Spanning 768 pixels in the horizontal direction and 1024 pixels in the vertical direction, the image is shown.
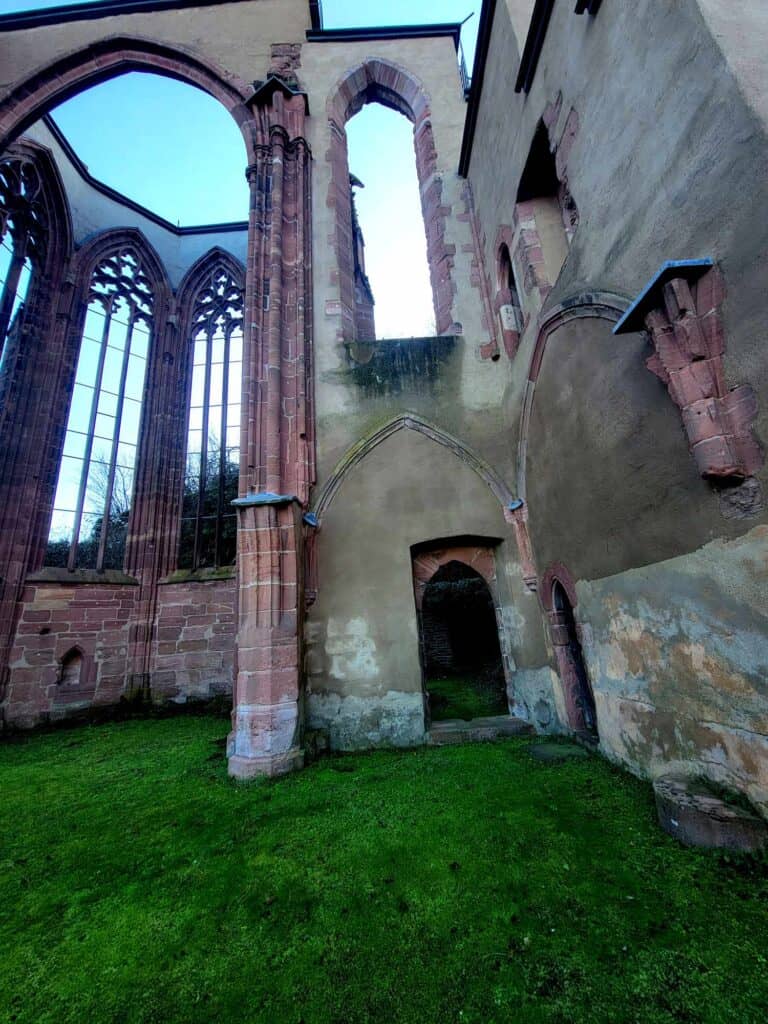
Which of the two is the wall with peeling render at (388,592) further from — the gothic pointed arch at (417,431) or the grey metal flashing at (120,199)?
the grey metal flashing at (120,199)

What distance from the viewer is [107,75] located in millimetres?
8945

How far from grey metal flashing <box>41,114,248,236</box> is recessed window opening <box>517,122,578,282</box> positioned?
32.0ft

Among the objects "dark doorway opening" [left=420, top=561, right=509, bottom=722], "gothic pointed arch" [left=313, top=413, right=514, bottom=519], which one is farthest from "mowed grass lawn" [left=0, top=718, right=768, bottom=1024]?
"dark doorway opening" [left=420, top=561, right=509, bottom=722]

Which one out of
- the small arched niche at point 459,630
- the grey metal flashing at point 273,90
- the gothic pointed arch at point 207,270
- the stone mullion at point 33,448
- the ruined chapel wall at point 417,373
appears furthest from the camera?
the gothic pointed arch at point 207,270

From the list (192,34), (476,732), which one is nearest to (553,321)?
(476,732)

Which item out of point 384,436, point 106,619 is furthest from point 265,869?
point 106,619

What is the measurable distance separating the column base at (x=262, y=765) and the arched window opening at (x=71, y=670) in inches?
224

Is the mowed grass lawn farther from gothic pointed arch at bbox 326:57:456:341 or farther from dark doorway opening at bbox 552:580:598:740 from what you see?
gothic pointed arch at bbox 326:57:456:341

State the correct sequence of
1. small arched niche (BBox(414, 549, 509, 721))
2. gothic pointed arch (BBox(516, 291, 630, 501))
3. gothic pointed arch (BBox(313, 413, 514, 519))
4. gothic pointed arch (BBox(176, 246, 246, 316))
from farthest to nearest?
gothic pointed arch (BBox(176, 246, 246, 316)), small arched niche (BBox(414, 549, 509, 721)), gothic pointed arch (BBox(313, 413, 514, 519)), gothic pointed arch (BBox(516, 291, 630, 501))

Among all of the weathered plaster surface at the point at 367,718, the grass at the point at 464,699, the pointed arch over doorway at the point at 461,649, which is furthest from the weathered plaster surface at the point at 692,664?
the pointed arch over doorway at the point at 461,649

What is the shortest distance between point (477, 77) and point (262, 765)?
9622 mm

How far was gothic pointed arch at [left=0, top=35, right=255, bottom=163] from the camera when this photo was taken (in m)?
8.14

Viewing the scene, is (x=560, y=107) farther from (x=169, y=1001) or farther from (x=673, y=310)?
(x=169, y=1001)

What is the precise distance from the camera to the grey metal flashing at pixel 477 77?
19.1 ft
